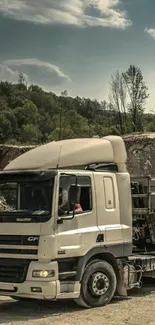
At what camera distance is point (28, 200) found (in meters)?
8.50

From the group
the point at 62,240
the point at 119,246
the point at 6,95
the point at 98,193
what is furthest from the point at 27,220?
the point at 6,95

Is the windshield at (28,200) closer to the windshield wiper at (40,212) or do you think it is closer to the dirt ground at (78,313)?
the windshield wiper at (40,212)

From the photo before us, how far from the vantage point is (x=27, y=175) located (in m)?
8.62

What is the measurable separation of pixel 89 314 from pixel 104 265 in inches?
40.7

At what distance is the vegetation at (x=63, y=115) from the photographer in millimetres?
44031

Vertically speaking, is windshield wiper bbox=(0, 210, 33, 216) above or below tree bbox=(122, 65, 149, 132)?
below

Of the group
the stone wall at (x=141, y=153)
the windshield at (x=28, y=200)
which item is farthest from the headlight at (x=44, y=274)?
the stone wall at (x=141, y=153)

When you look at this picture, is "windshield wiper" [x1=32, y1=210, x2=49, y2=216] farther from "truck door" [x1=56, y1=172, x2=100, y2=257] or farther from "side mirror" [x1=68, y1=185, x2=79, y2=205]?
"side mirror" [x1=68, y1=185, x2=79, y2=205]

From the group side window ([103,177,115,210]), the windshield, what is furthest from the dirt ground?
side window ([103,177,115,210])

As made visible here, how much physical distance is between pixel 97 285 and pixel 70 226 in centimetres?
136

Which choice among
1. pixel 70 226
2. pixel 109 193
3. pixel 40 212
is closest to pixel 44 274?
pixel 70 226

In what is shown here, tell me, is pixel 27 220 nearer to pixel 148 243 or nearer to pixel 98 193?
pixel 98 193

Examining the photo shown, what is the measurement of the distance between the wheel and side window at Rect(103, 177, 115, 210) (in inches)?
43.3

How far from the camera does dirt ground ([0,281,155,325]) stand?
7.84 metres
